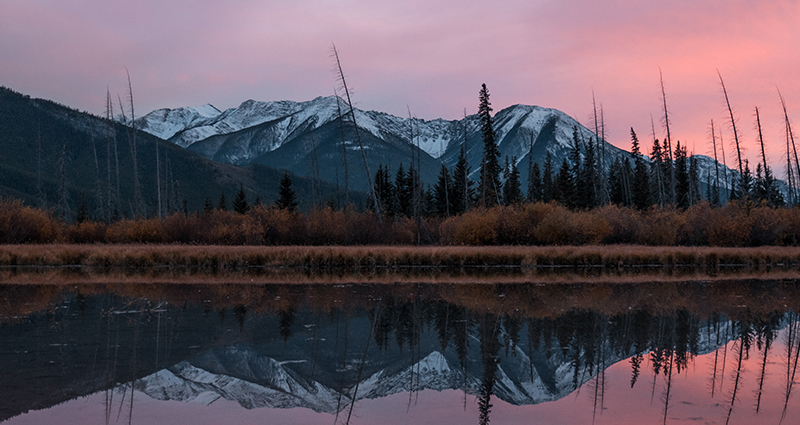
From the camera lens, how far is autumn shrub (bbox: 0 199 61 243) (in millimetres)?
34750

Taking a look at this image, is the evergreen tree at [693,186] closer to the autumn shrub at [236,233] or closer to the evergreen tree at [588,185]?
the evergreen tree at [588,185]

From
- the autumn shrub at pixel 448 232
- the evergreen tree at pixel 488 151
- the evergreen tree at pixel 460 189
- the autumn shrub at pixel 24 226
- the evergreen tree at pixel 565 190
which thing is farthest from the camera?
the evergreen tree at pixel 565 190

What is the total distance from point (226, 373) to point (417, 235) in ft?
101

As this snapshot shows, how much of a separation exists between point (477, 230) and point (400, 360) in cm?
2703

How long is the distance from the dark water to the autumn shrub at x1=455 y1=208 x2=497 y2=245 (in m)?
20.0

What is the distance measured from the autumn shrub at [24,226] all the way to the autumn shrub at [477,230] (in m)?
25.4

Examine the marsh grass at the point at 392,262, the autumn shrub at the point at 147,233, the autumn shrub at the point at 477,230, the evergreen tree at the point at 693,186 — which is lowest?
the marsh grass at the point at 392,262

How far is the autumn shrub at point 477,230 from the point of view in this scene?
35.6 meters

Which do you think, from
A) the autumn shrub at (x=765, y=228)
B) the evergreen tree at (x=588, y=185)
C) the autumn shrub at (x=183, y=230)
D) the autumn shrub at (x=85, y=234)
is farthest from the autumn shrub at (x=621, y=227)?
the autumn shrub at (x=85, y=234)

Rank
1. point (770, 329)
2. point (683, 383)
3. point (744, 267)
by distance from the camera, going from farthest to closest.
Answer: point (744, 267) → point (770, 329) → point (683, 383)

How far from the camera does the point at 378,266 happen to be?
28375 mm

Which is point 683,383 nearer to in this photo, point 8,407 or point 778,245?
point 8,407

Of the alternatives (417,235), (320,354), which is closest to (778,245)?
(417,235)

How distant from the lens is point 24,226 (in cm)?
3534
